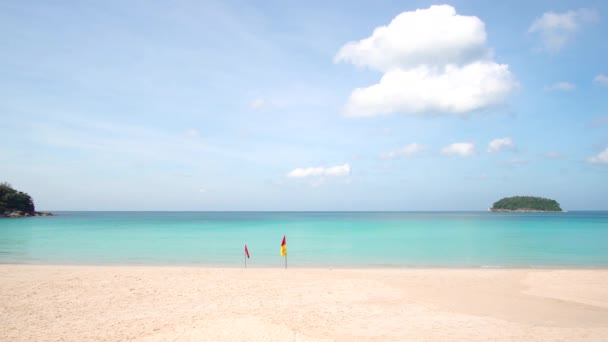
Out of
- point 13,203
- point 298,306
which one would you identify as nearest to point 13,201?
point 13,203

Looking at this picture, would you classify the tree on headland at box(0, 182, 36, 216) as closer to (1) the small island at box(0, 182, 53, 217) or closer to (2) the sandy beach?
(1) the small island at box(0, 182, 53, 217)

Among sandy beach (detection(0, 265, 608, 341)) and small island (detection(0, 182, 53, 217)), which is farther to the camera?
small island (detection(0, 182, 53, 217))

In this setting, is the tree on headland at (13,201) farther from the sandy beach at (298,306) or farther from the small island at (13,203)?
the sandy beach at (298,306)

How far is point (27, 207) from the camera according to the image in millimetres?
99938

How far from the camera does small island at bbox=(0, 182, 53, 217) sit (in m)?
91.9

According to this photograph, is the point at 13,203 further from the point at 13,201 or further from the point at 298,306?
the point at 298,306

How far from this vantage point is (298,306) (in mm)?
10570

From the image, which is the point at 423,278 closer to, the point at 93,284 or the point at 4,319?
the point at 93,284

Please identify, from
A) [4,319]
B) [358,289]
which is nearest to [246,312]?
[358,289]

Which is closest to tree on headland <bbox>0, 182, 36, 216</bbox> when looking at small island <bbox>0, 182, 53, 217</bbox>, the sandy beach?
small island <bbox>0, 182, 53, 217</bbox>

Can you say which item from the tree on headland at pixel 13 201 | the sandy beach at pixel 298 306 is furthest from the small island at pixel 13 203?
the sandy beach at pixel 298 306

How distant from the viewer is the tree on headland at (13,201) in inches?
3632

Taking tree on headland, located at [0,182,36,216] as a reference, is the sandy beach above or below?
below

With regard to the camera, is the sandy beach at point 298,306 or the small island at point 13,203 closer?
the sandy beach at point 298,306
